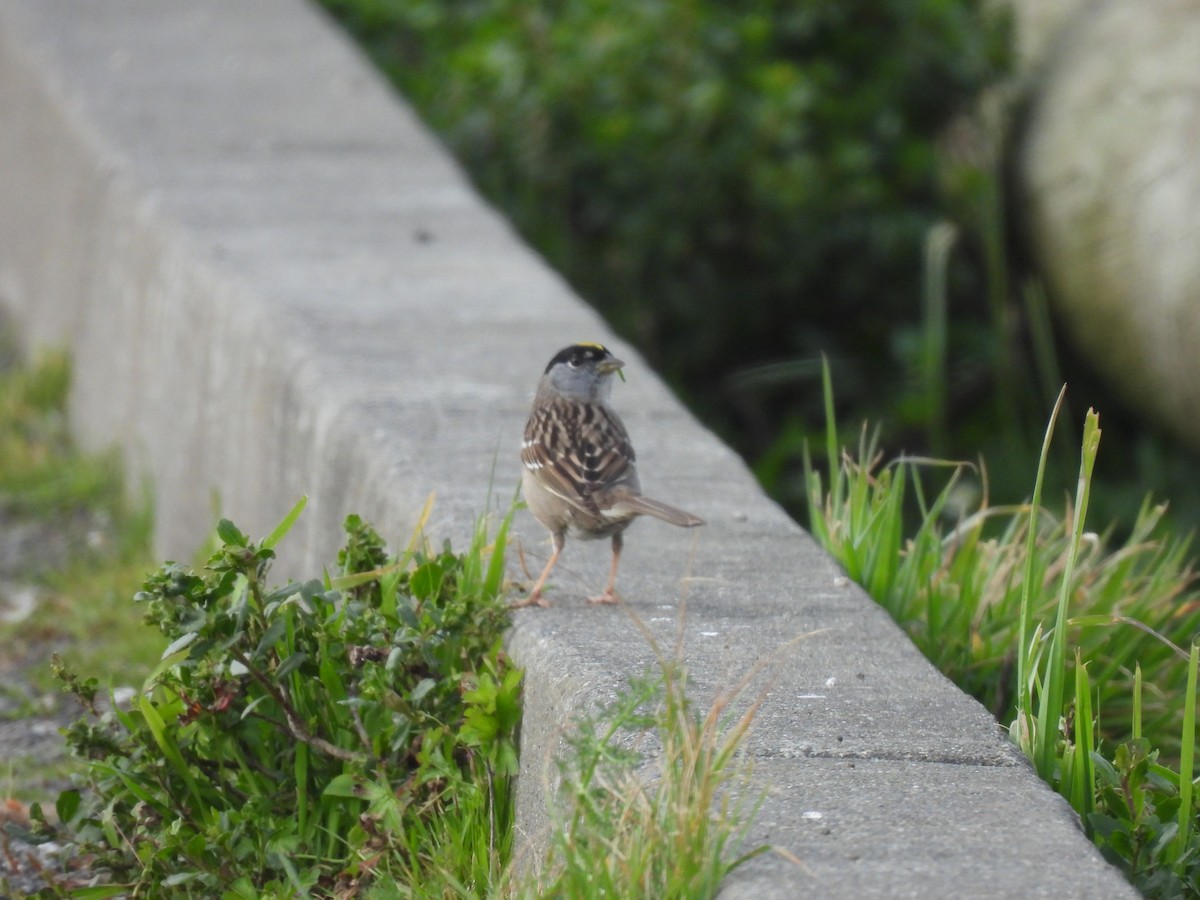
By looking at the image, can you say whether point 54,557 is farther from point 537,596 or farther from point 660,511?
point 660,511

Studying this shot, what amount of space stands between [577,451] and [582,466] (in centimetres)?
6

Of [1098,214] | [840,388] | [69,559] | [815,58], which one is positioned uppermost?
Result: [815,58]

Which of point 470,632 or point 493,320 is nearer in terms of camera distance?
point 470,632

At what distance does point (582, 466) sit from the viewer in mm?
3482

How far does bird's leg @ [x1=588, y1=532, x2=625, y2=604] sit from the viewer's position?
11.3ft

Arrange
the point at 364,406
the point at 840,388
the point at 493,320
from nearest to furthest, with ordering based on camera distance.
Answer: the point at 364,406
the point at 493,320
the point at 840,388

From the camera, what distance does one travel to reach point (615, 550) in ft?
11.6

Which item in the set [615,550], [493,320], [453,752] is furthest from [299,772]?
[493,320]

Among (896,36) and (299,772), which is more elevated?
(896,36)

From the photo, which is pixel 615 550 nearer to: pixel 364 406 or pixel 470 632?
pixel 470 632

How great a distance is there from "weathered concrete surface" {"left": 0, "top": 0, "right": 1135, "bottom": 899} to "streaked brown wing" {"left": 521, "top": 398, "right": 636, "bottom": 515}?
4.7 inches

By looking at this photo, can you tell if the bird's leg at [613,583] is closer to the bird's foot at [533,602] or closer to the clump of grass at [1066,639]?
the bird's foot at [533,602]

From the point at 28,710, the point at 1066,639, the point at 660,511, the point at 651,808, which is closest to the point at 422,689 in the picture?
the point at 660,511

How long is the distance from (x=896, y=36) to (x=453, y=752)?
482 centimetres
